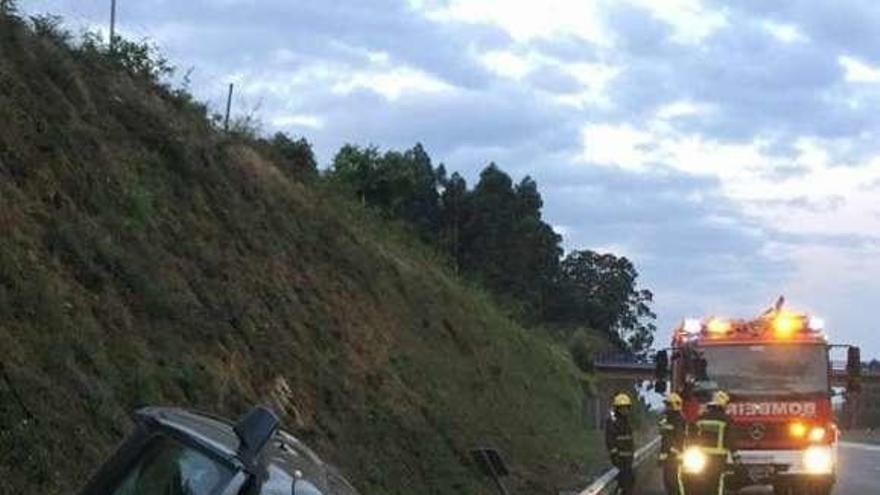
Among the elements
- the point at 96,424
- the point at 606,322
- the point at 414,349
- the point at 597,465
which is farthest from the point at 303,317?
the point at 606,322

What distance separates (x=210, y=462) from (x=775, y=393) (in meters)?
17.1

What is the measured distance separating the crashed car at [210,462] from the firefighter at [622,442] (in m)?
14.3

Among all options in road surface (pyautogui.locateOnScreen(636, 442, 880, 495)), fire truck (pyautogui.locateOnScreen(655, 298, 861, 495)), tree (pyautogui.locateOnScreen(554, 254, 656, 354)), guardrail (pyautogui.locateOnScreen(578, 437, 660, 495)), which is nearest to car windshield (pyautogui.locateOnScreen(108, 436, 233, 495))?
guardrail (pyautogui.locateOnScreen(578, 437, 660, 495))

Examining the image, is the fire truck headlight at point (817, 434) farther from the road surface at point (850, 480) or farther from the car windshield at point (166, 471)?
the car windshield at point (166, 471)

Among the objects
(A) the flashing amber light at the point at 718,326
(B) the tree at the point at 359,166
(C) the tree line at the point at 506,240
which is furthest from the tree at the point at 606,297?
(A) the flashing amber light at the point at 718,326

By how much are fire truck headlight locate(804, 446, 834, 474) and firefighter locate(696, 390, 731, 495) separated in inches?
141

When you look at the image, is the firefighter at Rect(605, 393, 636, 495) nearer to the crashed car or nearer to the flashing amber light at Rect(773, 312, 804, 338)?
the flashing amber light at Rect(773, 312, 804, 338)

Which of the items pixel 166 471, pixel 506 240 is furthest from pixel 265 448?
pixel 506 240

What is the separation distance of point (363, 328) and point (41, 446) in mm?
11333

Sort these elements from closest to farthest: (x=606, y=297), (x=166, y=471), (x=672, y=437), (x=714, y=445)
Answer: (x=166, y=471) → (x=714, y=445) → (x=672, y=437) → (x=606, y=297)

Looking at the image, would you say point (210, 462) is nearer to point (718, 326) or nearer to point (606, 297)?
point (718, 326)

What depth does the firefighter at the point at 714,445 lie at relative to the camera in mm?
16375

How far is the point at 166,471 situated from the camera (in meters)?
4.13

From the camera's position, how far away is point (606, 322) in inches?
4437
